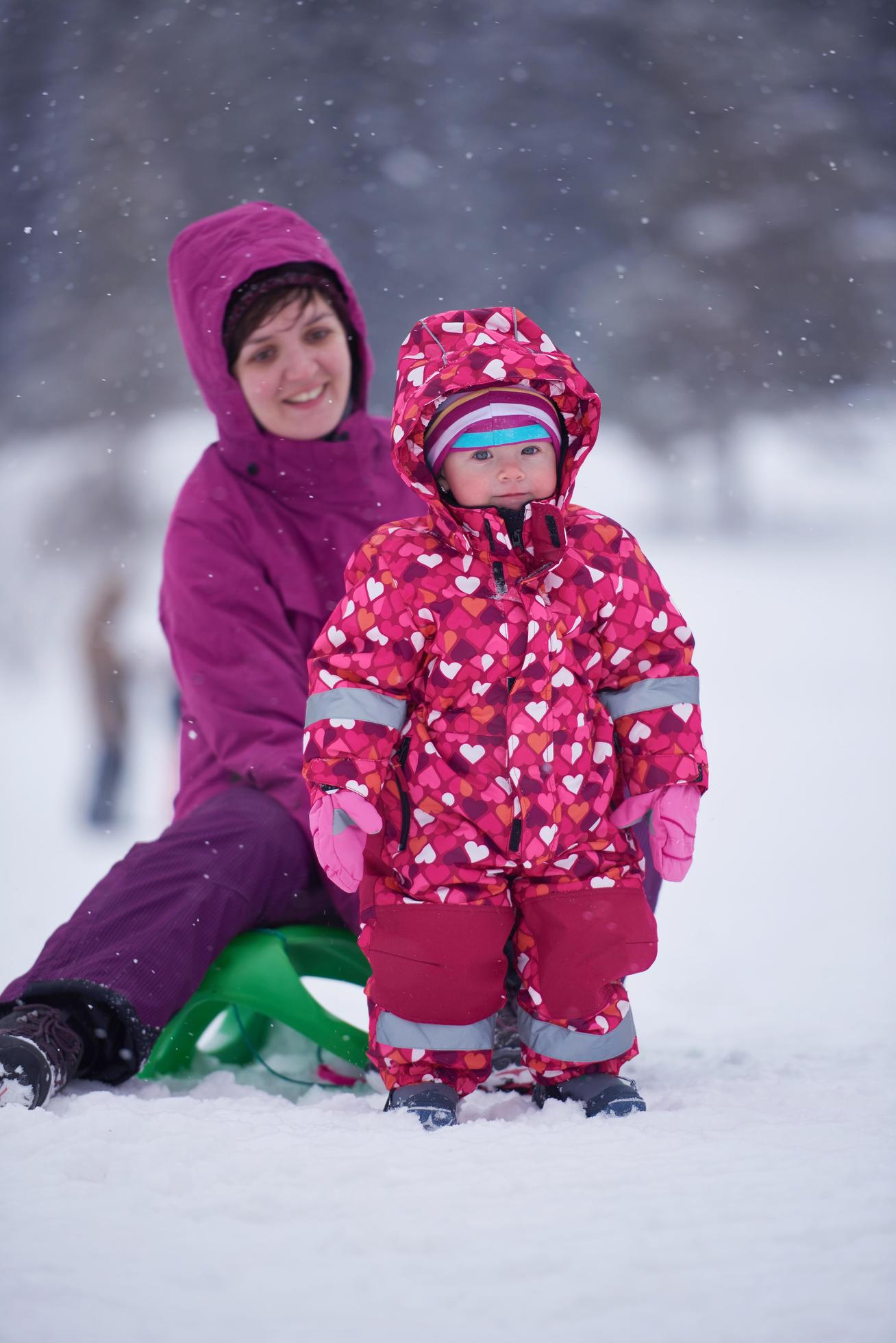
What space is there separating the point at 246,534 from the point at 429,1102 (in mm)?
738

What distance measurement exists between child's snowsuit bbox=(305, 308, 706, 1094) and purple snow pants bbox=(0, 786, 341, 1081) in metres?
0.19

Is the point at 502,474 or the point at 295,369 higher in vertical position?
the point at 295,369

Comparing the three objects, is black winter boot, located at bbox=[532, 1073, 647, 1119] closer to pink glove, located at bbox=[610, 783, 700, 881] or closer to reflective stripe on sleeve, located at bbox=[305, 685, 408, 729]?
pink glove, located at bbox=[610, 783, 700, 881]

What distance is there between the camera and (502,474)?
3.18 ft

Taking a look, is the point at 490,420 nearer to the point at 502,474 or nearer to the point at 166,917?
the point at 502,474

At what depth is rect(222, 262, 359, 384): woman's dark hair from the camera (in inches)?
52.9

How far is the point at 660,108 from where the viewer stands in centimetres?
186

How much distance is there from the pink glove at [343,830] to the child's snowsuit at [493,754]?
1cm

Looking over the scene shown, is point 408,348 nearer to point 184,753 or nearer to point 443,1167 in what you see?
point 184,753

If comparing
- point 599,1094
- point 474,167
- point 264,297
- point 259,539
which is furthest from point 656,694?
point 474,167

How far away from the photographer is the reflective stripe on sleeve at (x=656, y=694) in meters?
0.99

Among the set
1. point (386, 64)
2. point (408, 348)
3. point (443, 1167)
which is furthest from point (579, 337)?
point (443, 1167)

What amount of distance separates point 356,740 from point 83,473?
2.23m

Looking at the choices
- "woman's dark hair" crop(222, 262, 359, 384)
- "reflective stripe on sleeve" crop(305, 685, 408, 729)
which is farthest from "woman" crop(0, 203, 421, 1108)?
"reflective stripe on sleeve" crop(305, 685, 408, 729)
